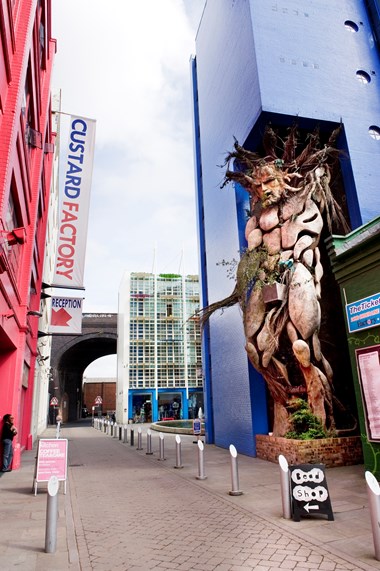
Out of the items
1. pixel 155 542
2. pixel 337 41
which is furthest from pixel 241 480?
pixel 337 41

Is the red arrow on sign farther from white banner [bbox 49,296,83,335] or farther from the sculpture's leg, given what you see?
the sculpture's leg

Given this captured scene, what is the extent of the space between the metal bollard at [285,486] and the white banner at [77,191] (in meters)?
11.5

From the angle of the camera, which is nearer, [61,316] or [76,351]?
[61,316]

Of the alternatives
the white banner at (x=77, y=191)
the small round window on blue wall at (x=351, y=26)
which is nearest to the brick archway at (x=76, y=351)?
the white banner at (x=77, y=191)

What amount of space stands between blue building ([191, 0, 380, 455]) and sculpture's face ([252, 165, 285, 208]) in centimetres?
235

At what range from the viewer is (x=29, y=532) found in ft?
19.8

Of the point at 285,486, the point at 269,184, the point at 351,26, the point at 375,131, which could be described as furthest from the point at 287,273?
the point at 351,26

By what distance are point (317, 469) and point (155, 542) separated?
8.76ft

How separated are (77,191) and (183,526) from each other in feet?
43.5

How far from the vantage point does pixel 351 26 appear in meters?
17.3

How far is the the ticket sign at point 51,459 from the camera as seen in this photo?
856 centimetres

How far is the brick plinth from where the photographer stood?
35.0 feet

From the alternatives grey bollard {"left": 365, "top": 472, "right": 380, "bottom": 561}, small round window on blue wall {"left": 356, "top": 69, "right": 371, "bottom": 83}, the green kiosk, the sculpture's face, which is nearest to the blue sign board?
the green kiosk

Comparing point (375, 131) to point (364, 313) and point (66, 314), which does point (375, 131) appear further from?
point (66, 314)
